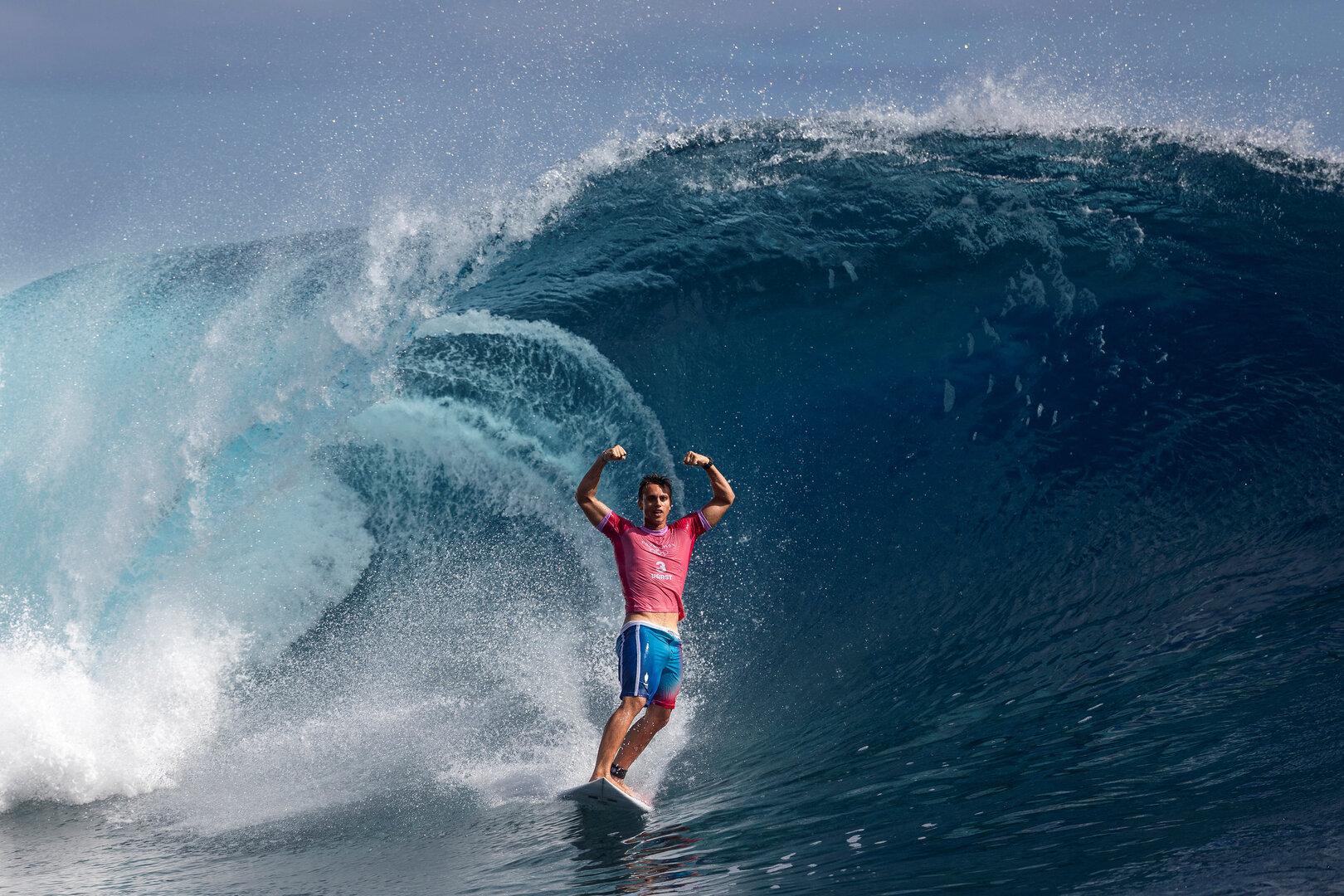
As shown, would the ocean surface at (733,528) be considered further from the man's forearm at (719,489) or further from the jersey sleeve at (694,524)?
the man's forearm at (719,489)

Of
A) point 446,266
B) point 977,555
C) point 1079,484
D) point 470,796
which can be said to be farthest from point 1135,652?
point 446,266

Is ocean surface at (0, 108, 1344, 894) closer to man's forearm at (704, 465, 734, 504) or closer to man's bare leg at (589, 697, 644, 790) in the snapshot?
man's bare leg at (589, 697, 644, 790)

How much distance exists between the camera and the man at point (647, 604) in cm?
504

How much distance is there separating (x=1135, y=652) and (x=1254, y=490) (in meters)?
2.22

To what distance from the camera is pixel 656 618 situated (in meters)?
5.18

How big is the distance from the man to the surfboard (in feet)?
0.15

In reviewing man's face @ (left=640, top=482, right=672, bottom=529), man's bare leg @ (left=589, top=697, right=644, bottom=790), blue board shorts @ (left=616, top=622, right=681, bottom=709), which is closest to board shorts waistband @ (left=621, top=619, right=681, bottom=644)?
blue board shorts @ (left=616, top=622, right=681, bottom=709)

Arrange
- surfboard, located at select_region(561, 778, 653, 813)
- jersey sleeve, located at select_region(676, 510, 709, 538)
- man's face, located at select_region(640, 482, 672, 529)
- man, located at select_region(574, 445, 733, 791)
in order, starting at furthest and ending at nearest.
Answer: jersey sleeve, located at select_region(676, 510, 709, 538) < man's face, located at select_region(640, 482, 672, 529) < man, located at select_region(574, 445, 733, 791) < surfboard, located at select_region(561, 778, 653, 813)

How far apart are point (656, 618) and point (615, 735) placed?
574mm

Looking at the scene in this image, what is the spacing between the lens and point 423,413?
8.74m

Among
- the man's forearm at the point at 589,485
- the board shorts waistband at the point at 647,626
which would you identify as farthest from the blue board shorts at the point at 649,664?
the man's forearm at the point at 589,485

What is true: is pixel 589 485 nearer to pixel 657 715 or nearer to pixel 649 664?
pixel 649 664

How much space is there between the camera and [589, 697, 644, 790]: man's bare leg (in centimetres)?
489

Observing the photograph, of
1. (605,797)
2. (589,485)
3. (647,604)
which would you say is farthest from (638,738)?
Answer: (589,485)
